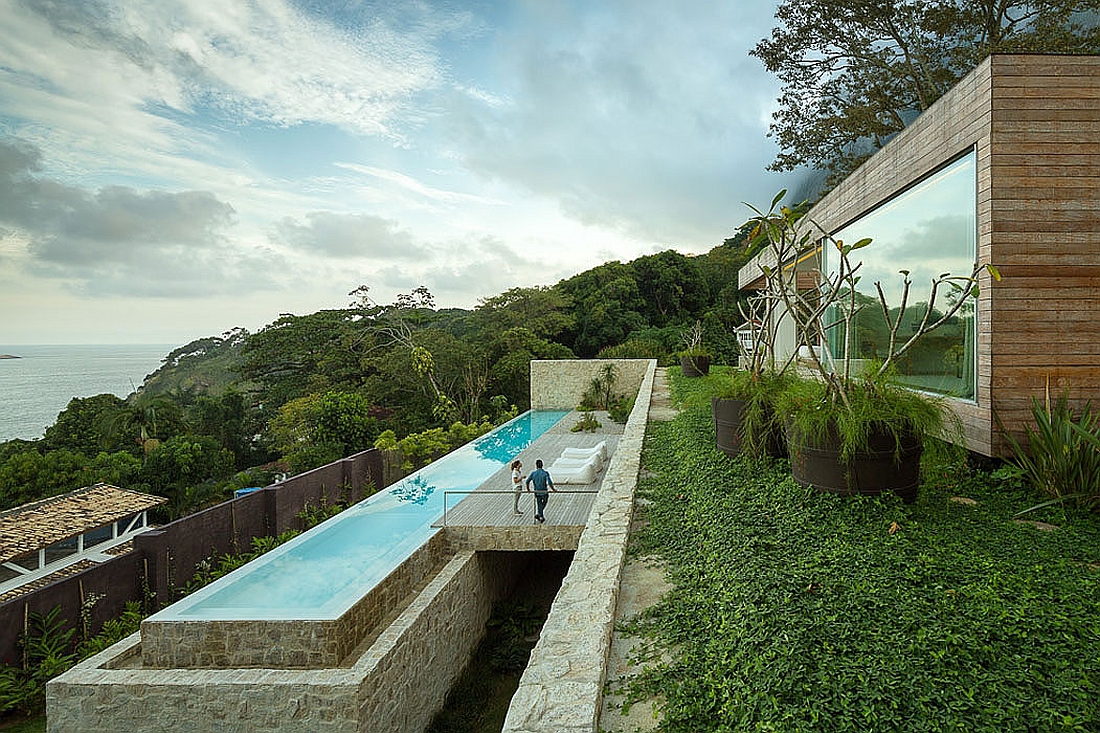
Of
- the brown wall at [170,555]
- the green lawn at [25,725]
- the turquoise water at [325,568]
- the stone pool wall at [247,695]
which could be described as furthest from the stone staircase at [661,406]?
the green lawn at [25,725]

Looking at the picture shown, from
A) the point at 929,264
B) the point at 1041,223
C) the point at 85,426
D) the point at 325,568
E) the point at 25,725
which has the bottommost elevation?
the point at 25,725

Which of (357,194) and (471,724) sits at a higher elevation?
(357,194)

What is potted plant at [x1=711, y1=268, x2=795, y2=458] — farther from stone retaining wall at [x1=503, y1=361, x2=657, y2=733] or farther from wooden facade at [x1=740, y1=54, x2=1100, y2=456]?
wooden facade at [x1=740, y1=54, x2=1100, y2=456]

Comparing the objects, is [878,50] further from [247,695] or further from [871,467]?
[247,695]

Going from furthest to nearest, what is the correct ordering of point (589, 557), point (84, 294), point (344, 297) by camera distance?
point (344, 297)
point (84, 294)
point (589, 557)

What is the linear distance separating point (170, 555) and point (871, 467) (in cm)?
1066

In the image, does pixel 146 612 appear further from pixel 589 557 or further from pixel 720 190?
pixel 720 190

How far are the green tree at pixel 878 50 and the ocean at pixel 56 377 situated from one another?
83.1ft

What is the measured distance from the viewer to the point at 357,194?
3112cm

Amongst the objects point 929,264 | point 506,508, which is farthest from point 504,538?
point 929,264

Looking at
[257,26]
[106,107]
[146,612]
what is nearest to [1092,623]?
[146,612]

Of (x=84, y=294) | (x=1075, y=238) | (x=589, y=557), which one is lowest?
(x=589, y=557)

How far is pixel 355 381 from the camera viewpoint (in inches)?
1152

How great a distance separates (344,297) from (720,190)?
1980 cm
